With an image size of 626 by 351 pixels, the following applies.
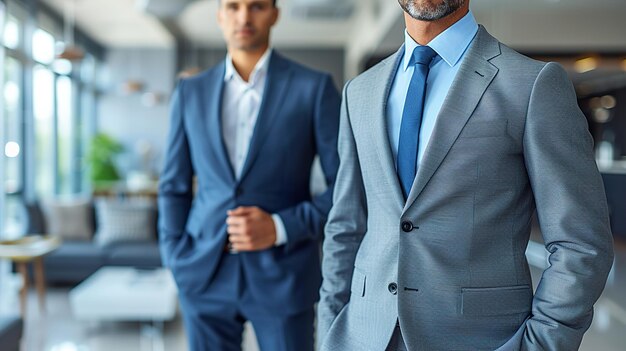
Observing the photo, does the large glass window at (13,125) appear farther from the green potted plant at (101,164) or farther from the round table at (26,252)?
the green potted plant at (101,164)

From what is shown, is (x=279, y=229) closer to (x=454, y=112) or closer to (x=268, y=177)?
(x=268, y=177)

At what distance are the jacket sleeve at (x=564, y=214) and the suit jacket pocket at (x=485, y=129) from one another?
4cm

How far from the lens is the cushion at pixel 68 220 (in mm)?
7234

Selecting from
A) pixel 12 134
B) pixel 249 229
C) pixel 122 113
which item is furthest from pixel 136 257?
pixel 122 113

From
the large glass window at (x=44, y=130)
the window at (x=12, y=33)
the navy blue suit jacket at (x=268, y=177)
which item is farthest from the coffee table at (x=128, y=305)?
the large glass window at (x=44, y=130)

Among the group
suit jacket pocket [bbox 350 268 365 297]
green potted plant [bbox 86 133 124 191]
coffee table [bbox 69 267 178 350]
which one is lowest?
coffee table [bbox 69 267 178 350]

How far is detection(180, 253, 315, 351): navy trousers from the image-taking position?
5.96 ft

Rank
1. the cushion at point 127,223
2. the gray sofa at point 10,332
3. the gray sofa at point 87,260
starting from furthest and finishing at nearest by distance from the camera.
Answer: the cushion at point 127,223 < the gray sofa at point 87,260 < the gray sofa at point 10,332

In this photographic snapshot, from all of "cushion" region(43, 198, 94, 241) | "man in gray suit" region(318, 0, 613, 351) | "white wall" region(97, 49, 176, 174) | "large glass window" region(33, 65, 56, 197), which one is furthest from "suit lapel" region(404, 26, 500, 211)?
"white wall" region(97, 49, 176, 174)

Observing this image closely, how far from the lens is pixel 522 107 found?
1.09 metres

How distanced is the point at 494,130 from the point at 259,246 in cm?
87

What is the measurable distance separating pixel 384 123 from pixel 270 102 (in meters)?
0.69

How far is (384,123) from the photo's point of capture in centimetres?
122

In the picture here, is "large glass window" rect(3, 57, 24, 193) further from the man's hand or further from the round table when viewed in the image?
the man's hand
